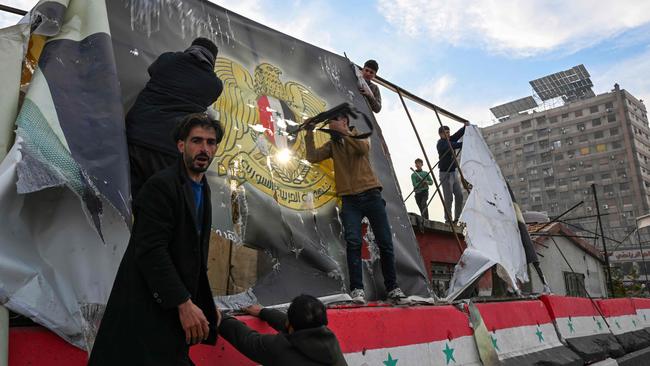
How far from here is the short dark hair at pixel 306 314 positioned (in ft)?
6.88

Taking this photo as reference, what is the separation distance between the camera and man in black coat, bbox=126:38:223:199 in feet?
8.18

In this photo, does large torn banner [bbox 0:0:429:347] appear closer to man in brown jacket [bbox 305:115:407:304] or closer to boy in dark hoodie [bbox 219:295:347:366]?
man in brown jacket [bbox 305:115:407:304]

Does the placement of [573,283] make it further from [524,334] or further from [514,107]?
[514,107]

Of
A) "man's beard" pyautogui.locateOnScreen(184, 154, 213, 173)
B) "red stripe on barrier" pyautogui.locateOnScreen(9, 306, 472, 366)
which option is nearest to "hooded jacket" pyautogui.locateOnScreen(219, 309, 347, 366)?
"red stripe on barrier" pyautogui.locateOnScreen(9, 306, 472, 366)

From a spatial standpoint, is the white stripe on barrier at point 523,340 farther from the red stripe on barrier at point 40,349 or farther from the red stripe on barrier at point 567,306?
the red stripe on barrier at point 40,349

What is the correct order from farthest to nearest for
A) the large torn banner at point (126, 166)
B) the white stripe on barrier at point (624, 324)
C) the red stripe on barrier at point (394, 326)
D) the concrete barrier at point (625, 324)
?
the white stripe on barrier at point (624, 324) < the concrete barrier at point (625, 324) < the red stripe on barrier at point (394, 326) < the large torn banner at point (126, 166)

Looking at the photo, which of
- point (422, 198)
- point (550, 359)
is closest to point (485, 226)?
point (550, 359)

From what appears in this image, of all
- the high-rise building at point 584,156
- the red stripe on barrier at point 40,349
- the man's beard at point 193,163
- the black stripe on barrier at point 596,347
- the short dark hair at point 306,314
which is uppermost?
the high-rise building at point 584,156

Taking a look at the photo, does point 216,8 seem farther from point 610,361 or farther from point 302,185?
point 610,361

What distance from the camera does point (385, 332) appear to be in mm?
3057

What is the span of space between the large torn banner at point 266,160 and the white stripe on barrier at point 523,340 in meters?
0.82

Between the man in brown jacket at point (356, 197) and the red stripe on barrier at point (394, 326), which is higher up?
the man in brown jacket at point (356, 197)

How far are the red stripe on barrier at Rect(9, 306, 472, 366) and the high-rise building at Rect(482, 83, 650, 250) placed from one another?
6560cm

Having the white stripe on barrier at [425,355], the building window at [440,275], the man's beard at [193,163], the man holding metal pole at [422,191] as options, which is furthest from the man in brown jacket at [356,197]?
the man holding metal pole at [422,191]
